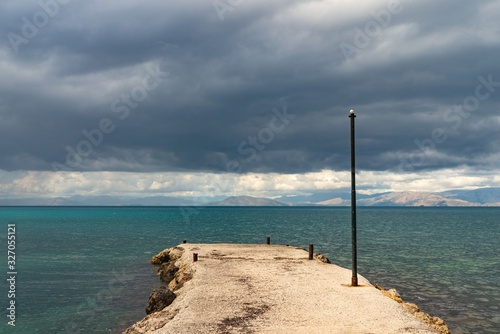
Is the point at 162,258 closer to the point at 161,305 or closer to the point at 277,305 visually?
the point at 161,305

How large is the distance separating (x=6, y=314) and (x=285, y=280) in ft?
55.2

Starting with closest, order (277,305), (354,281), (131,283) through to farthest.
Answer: (277,305) → (354,281) → (131,283)

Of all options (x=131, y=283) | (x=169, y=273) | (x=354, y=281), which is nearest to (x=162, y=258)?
(x=169, y=273)

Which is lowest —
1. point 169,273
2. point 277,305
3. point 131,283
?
point 131,283

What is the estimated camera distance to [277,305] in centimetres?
1922

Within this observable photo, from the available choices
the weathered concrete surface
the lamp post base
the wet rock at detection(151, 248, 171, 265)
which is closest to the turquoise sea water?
the wet rock at detection(151, 248, 171, 265)

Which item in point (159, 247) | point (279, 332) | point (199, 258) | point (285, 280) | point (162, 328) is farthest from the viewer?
point (159, 247)

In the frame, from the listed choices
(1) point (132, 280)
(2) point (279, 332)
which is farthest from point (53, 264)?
(2) point (279, 332)

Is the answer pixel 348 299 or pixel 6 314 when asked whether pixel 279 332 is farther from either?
pixel 6 314

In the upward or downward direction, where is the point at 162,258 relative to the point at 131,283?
upward

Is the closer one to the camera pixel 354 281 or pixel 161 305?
pixel 161 305

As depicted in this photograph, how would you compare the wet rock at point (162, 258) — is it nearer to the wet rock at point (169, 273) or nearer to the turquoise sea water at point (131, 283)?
the turquoise sea water at point (131, 283)

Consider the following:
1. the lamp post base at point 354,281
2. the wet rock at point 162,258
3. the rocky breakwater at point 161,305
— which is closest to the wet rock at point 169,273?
the rocky breakwater at point 161,305

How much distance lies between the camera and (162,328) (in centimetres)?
1661
